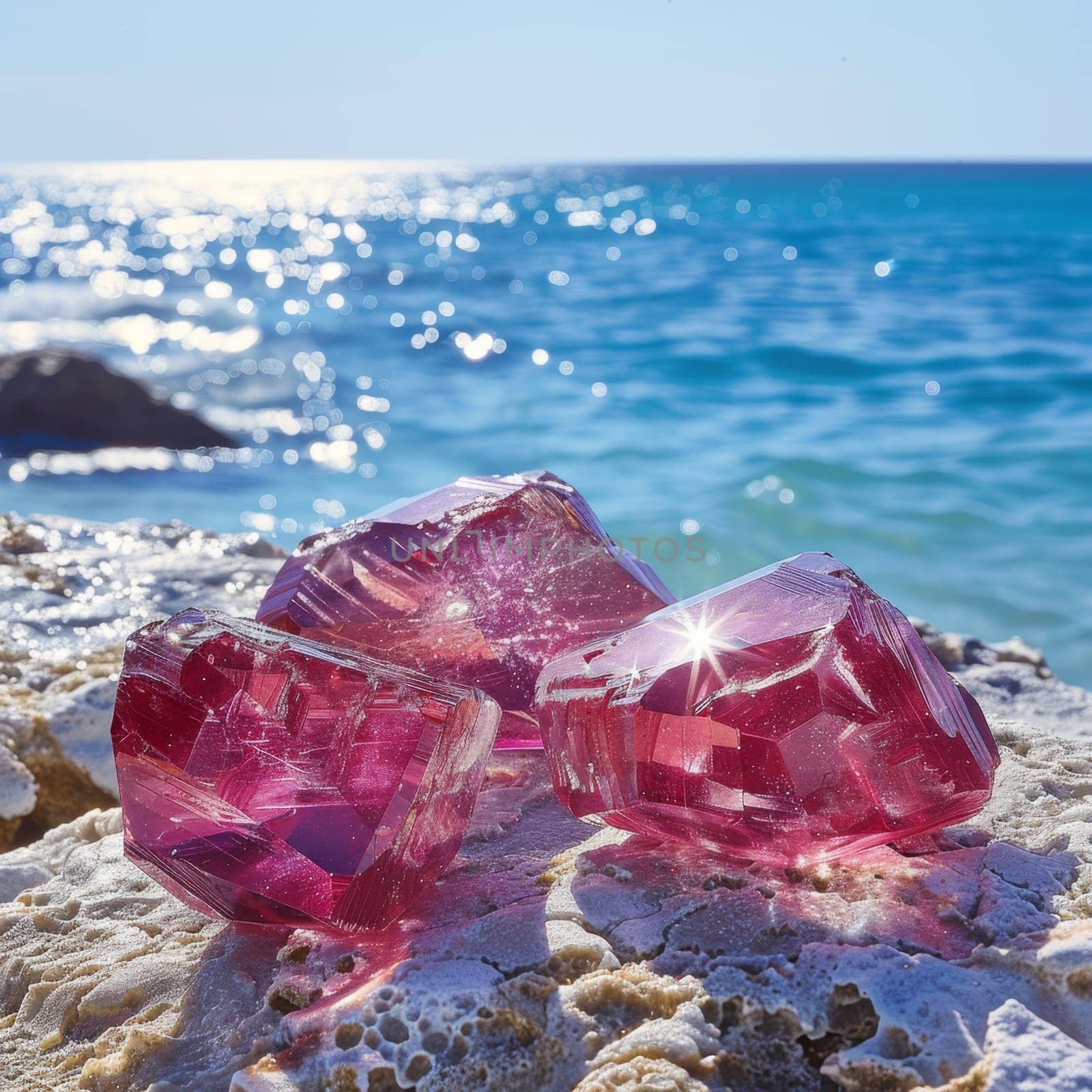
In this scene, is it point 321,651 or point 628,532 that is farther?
point 628,532

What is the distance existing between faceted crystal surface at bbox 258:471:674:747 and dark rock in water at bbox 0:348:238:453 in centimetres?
647

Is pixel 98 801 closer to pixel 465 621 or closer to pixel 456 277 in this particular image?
pixel 465 621

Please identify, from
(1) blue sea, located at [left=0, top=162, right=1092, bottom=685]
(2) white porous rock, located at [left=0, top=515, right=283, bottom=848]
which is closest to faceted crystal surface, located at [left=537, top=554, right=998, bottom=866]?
(2) white porous rock, located at [left=0, top=515, right=283, bottom=848]

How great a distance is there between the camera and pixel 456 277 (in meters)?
19.1

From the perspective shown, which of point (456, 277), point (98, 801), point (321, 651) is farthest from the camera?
point (456, 277)

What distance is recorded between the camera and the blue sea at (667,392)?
20.0 ft

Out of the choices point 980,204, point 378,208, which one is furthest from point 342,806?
point 378,208

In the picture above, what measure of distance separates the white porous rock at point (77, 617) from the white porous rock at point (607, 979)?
0.53 m

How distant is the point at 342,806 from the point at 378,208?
49.6 metres

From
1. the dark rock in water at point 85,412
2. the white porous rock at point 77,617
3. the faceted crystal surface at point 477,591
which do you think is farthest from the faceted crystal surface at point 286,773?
the dark rock in water at point 85,412

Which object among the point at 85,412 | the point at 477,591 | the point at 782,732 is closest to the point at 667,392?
the point at 85,412

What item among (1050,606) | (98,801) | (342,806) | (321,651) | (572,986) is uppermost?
(321,651)

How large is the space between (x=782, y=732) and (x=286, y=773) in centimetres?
56

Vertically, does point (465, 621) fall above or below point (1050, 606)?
above
